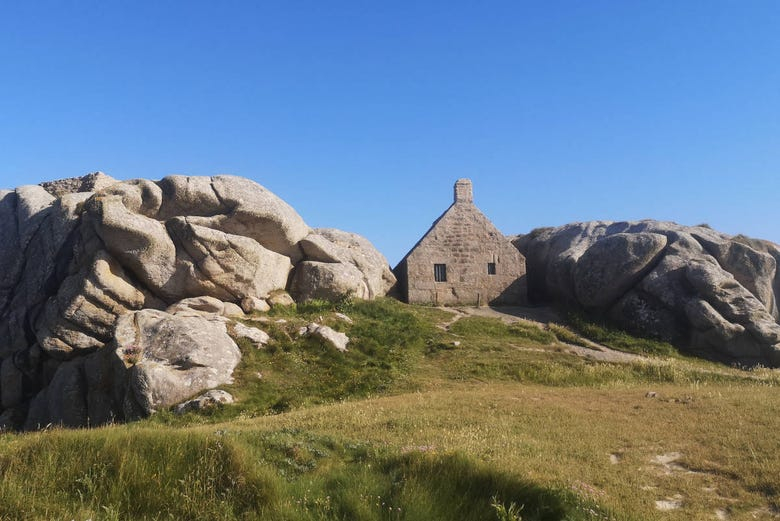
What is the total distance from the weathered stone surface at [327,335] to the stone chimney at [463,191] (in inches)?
683

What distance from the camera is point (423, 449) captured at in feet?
30.2

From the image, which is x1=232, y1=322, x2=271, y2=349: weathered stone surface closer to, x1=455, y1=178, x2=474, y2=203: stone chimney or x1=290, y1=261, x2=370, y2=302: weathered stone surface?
x1=290, y1=261, x2=370, y2=302: weathered stone surface

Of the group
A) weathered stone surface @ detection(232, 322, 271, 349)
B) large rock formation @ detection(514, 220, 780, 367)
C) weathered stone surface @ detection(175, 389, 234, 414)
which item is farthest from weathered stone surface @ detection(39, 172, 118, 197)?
large rock formation @ detection(514, 220, 780, 367)

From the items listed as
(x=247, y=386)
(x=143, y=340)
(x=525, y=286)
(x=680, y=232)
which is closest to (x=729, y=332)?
(x=680, y=232)

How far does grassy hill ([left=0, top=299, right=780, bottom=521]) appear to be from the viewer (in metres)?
7.16

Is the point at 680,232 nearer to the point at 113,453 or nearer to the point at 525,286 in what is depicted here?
the point at 525,286

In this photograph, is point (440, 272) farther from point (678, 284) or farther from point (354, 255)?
point (678, 284)

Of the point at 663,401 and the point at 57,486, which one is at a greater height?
the point at 57,486

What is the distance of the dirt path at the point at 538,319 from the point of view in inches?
1001

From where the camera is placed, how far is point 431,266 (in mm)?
36156

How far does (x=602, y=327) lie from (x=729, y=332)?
6077 mm

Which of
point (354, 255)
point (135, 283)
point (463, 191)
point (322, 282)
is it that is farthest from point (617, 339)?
point (135, 283)

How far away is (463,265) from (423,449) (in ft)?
90.4

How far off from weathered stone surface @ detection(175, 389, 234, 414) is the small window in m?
20.5
